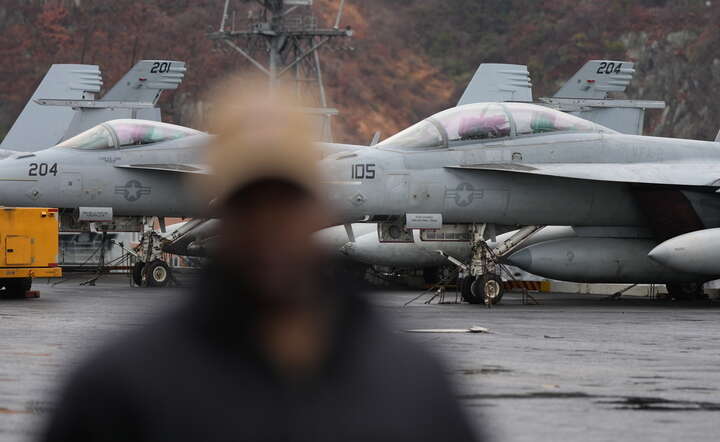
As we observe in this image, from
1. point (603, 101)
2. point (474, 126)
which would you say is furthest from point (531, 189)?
point (603, 101)

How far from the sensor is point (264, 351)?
1918 millimetres

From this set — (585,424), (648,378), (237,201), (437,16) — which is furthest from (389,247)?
(437,16)

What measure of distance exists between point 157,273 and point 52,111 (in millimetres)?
17158

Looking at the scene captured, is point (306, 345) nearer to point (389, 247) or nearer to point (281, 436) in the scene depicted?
point (281, 436)

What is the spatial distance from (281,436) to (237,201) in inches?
14.6

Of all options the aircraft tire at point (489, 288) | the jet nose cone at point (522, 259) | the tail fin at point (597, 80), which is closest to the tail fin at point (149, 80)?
the tail fin at point (597, 80)

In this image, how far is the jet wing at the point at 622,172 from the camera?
1848 cm

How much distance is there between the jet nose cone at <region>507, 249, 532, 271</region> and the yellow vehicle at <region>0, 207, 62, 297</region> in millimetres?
6532

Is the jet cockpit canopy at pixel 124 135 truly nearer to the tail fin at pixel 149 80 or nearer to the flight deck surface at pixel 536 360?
the flight deck surface at pixel 536 360

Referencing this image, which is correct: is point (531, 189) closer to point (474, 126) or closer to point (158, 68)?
point (474, 126)

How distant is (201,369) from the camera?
1.90m

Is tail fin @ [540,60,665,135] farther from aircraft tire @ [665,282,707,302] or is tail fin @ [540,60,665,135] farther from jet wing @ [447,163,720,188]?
jet wing @ [447,163,720,188]

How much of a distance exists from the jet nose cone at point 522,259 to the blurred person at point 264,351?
16685mm

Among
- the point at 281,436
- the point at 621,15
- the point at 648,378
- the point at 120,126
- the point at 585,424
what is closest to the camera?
the point at 281,436
